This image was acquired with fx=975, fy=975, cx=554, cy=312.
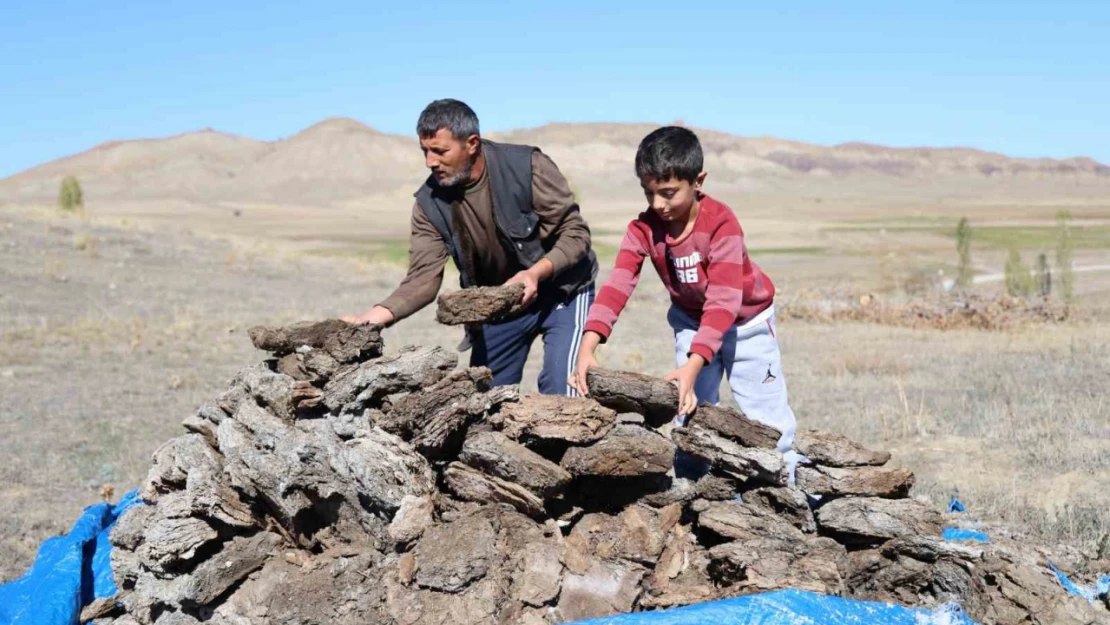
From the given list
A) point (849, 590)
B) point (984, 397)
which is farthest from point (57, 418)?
point (984, 397)

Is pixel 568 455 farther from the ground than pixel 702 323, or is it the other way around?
pixel 702 323

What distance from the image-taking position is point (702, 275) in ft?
14.4

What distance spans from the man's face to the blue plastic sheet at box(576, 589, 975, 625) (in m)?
2.36

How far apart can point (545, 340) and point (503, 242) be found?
1.92ft

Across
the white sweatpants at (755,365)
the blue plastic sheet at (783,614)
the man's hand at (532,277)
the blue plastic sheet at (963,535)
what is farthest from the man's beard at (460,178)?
the blue plastic sheet at (963,535)

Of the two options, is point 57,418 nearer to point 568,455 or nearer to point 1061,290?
point 568,455

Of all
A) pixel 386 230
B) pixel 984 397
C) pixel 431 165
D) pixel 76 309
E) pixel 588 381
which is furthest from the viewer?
pixel 386 230

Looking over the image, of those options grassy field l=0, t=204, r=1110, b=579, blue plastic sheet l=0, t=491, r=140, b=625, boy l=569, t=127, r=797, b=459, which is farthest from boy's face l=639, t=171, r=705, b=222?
blue plastic sheet l=0, t=491, r=140, b=625

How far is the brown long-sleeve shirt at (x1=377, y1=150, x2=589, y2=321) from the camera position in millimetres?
5078

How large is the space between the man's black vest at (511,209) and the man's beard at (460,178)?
114 millimetres

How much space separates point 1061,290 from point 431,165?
21264mm

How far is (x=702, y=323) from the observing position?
4.20 meters

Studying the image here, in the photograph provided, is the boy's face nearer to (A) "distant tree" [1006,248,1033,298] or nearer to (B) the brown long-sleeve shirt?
(B) the brown long-sleeve shirt

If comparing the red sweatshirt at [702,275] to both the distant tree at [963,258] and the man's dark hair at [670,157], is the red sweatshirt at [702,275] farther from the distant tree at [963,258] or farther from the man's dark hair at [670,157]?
the distant tree at [963,258]
